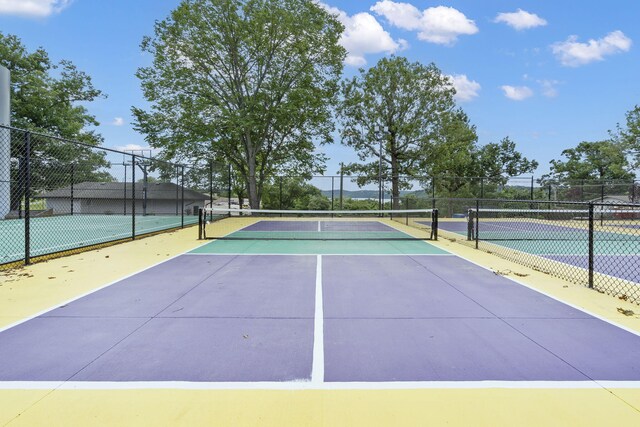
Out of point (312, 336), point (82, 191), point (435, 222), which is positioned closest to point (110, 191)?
point (82, 191)

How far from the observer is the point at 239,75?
26406 millimetres

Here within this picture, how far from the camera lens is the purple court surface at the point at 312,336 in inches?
122

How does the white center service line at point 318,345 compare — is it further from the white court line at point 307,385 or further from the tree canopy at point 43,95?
the tree canopy at point 43,95

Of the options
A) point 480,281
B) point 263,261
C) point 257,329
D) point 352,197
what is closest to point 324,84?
point 352,197

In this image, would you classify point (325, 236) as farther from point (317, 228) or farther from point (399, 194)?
point (399, 194)

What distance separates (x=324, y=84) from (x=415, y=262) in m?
21.4

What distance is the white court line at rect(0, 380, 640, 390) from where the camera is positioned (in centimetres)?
282

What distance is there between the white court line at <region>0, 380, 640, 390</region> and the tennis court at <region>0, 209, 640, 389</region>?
0.02 meters

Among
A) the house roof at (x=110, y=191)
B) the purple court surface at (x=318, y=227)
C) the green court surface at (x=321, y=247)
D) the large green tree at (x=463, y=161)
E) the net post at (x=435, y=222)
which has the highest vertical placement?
the large green tree at (x=463, y=161)

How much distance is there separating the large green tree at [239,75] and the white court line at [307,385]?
72.7 feet

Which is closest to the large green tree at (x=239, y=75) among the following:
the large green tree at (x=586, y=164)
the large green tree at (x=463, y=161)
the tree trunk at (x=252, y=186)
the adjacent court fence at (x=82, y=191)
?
the tree trunk at (x=252, y=186)

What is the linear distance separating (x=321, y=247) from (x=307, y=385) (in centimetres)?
764

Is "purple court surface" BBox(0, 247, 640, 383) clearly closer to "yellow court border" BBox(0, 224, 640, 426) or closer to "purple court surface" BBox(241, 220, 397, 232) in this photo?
"yellow court border" BBox(0, 224, 640, 426)

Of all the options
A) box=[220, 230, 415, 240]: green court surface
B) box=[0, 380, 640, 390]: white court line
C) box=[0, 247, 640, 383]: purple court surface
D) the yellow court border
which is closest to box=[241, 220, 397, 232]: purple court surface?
A: box=[220, 230, 415, 240]: green court surface
